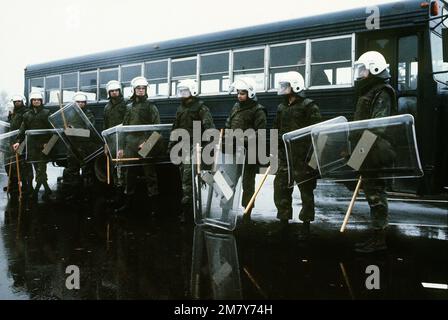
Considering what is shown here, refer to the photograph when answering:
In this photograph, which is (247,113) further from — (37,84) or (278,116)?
(37,84)

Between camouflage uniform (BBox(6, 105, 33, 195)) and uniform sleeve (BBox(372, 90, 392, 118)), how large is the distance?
25.1ft

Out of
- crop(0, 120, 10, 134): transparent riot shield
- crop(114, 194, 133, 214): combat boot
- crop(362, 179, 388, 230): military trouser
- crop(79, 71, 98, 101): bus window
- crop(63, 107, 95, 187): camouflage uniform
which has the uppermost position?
crop(79, 71, 98, 101): bus window

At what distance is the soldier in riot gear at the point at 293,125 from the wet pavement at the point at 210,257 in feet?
1.02

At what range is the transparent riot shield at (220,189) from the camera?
5.92 metres

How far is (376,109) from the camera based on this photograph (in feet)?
17.0

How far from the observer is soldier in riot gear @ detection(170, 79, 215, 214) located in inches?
292

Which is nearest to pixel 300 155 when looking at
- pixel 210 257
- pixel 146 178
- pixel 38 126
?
pixel 210 257

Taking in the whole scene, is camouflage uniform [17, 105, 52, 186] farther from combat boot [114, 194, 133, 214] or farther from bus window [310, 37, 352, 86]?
bus window [310, 37, 352, 86]

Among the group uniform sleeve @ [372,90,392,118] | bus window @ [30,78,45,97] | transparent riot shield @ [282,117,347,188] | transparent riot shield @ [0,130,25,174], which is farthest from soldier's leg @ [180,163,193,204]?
bus window @ [30,78,45,97]

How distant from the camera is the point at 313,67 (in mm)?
7980

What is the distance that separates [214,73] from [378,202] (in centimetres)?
492

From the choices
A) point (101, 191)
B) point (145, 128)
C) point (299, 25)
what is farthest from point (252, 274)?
point (101, 191)
